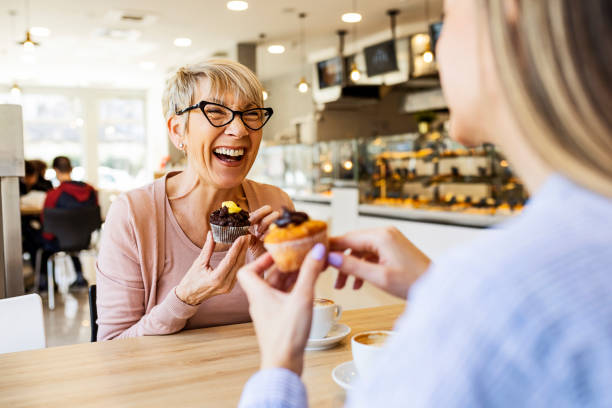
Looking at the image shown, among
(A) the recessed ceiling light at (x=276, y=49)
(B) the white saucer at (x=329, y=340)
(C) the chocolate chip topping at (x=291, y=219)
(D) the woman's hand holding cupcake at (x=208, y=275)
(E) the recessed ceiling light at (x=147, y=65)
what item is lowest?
(B) the white saucer at (x=329, y=340)

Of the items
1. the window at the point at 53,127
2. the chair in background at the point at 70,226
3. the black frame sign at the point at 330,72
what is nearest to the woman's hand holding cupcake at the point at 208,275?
the chair in background at the point at 70,226

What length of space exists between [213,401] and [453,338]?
75 cm

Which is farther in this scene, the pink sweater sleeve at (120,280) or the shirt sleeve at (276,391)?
the pink sweater sleeve at (120,280)

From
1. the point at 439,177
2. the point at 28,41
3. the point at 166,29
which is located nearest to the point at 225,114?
the point at 439,177

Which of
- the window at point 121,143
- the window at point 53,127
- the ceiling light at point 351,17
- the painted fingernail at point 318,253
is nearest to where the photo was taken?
the painted fingernail at point 318,253

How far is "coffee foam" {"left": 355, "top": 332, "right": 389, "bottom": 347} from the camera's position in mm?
1140

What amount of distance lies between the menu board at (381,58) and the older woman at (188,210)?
20.7 feet

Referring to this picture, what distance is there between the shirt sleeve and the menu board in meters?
7.56

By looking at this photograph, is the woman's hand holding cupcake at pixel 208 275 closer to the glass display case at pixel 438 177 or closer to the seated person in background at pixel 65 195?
the glass display case at pixel 438 177

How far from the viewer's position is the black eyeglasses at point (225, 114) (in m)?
1.79

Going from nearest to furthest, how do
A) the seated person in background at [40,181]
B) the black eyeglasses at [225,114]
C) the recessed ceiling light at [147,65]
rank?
the black eyeglasses at [225,114] < the seated person in background at [40,181] < the recessed ceiling light at [147,65]

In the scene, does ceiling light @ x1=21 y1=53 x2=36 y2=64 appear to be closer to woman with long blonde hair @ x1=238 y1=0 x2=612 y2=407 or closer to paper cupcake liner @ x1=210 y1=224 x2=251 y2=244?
paper cupcake liner @ x1=210 y1=224 x2=251 y2=244

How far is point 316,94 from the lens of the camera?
31.4 ft

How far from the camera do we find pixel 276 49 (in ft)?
31.9
